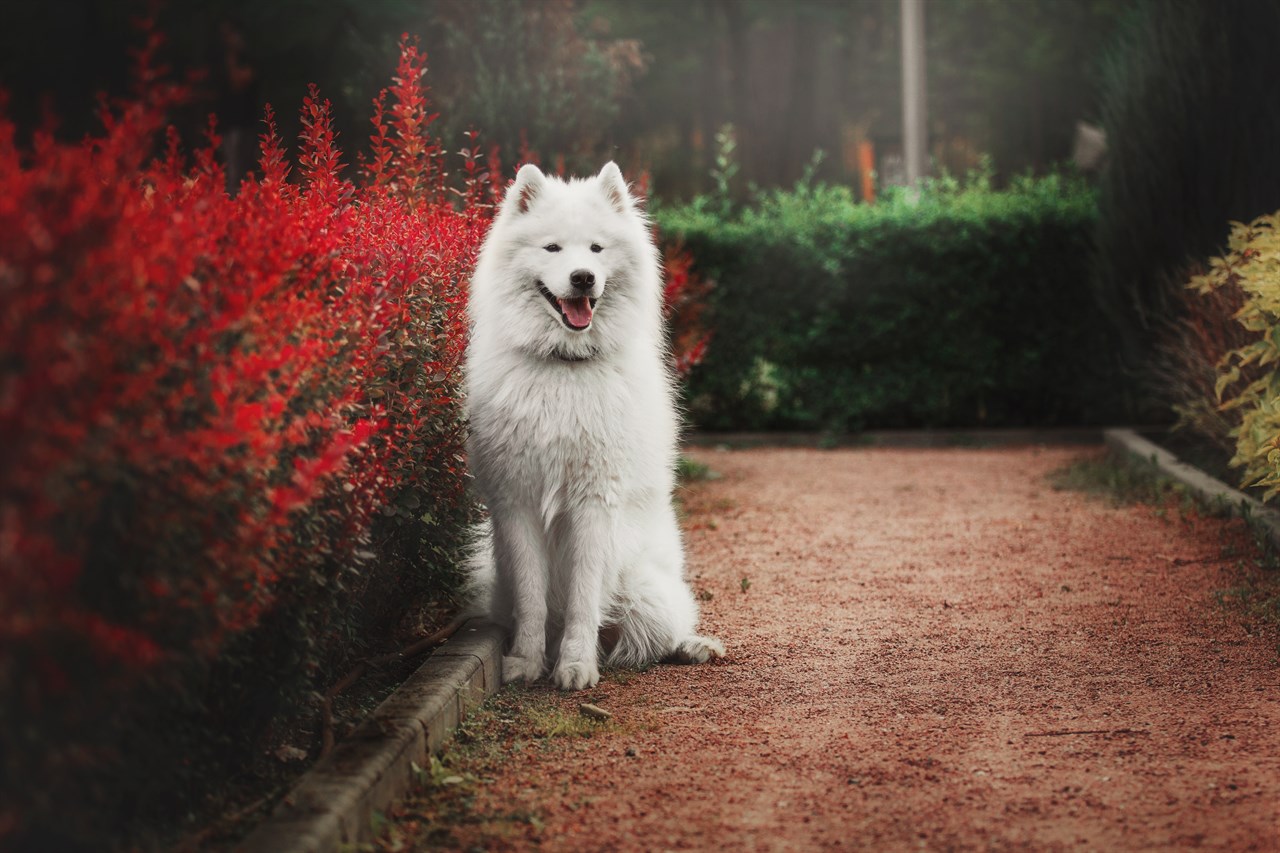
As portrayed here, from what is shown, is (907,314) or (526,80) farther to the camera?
(907,314)

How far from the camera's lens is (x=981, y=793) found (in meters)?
3.75

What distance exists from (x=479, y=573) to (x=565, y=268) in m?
1.38

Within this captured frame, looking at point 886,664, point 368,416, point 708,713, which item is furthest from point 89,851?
point 886,664

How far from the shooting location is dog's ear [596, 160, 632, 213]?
202 inches

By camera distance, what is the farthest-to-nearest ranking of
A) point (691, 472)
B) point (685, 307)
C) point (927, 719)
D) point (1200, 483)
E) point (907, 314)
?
point (907, 314) → point (685, 307) → point (691, 472) → point (1200, 483) → point (927, 719)

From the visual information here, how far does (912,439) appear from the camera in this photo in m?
12.9

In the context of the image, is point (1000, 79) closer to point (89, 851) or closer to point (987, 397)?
point (987, 397)

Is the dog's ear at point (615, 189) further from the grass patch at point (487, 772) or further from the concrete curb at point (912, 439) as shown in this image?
the concrete curb at point (912, 439)

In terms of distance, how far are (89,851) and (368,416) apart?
1.68 metres

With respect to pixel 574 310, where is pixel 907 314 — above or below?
above

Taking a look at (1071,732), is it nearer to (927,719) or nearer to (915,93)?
(927,719)

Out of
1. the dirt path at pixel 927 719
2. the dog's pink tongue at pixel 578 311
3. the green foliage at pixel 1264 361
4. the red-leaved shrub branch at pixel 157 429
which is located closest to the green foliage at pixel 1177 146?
the green foliage at pixel 1264 361

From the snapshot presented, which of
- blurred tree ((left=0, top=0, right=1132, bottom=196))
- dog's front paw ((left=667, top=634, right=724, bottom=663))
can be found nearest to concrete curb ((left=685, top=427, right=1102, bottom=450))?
blurred tree ((left=0, top=0, right=1132, bottom=196))

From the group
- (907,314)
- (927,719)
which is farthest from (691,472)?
(927,719)
